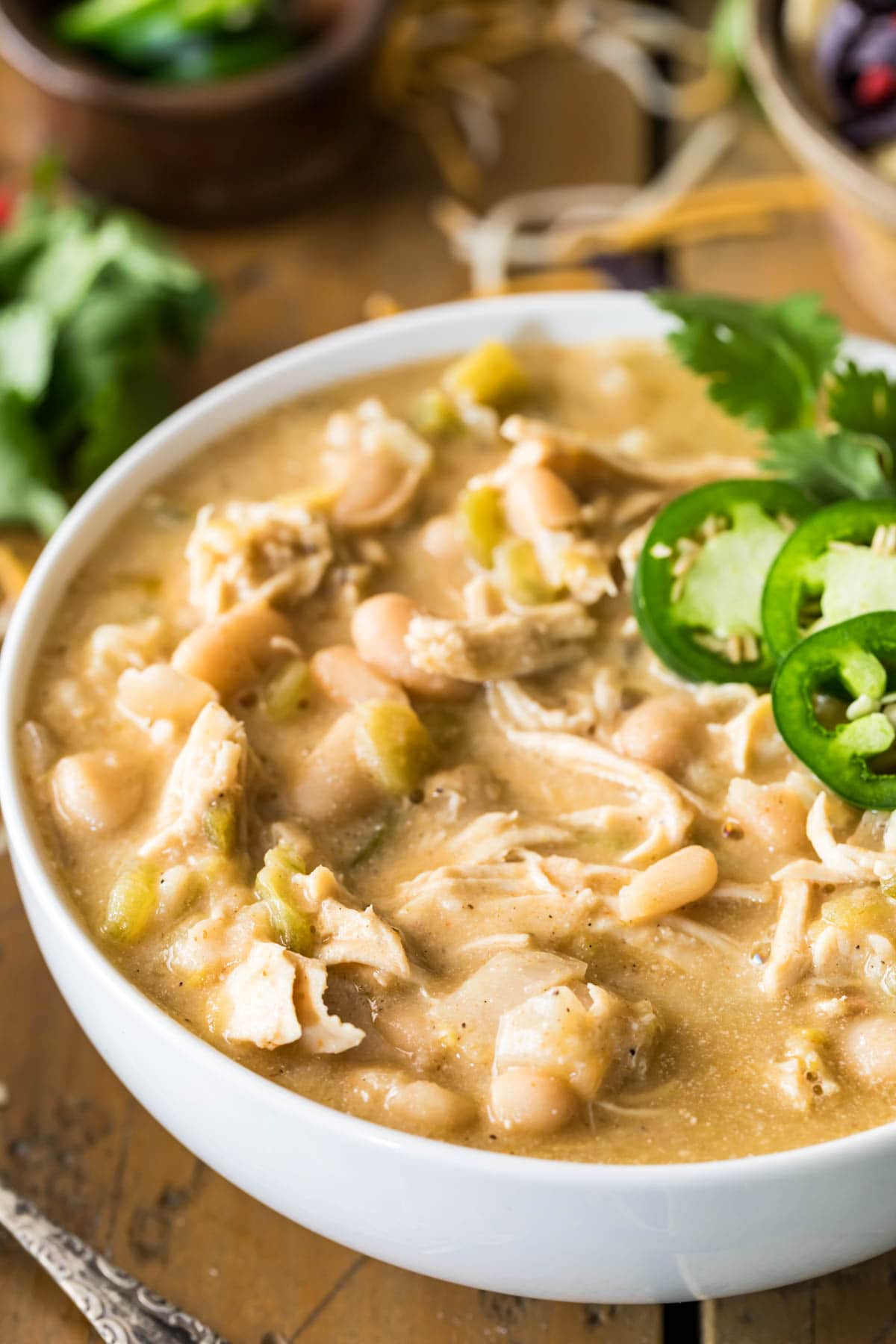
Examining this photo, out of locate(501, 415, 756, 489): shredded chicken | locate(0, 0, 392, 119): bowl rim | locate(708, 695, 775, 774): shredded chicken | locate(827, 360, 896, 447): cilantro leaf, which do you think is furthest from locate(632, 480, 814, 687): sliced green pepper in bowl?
locate(0, 0, 392, 119): bowl rim

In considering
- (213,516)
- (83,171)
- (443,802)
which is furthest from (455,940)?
(83,171)

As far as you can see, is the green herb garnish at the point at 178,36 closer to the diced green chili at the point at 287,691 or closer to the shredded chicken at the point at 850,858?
the diced green chili at the point at 287,691

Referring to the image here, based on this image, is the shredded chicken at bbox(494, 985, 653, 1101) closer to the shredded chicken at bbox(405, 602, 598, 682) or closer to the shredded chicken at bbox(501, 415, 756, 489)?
the shredded chicken at bbox(405, 602, 598, 682)

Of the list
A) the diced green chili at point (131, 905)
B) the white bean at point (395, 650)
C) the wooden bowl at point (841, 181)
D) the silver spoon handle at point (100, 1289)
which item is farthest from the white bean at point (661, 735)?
the wooden bowl at point (841, 181)

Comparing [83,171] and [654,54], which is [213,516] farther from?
[654,54]

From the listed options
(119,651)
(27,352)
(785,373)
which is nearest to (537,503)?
(785,373)
